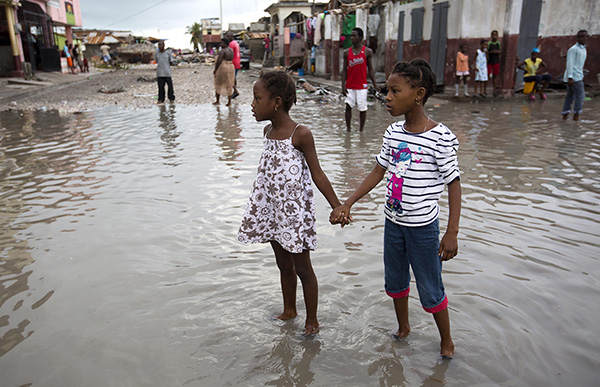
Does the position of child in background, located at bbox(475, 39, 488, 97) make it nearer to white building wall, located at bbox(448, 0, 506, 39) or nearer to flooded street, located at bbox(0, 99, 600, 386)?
white building wall, located at bbox(448, 0, 506, 39)

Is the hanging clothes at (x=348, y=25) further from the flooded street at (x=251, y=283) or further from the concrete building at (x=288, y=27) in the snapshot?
the flooded street at (x=251, y=283)

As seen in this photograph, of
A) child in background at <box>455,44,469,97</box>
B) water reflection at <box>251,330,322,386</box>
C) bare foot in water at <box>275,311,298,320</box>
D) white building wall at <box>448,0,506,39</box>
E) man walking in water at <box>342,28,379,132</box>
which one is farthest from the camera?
white building wall at <box>448,0,506,39</box>

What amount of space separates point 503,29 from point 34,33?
2487cm

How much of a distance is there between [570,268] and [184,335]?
9.64ft

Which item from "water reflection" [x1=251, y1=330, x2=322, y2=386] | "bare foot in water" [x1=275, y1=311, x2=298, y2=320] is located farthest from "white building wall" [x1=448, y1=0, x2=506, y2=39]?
"water reflection" [x1=251, y1=330, x2=322, y2=386]

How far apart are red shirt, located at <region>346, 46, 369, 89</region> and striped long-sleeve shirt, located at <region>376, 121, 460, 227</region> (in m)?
6.46

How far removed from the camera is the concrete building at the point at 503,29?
15.1 metres

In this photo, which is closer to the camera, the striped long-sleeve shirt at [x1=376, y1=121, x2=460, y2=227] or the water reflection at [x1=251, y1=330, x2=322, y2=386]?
the striped long-sleeve shirt at [x1=376, y1=121, x2=460, y2=227]

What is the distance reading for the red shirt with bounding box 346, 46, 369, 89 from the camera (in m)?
8.73

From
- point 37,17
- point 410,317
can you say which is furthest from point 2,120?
point 37,17

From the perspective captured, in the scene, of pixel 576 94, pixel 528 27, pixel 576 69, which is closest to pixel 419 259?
pixel 576 69

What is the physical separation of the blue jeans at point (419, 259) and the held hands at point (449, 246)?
5cm

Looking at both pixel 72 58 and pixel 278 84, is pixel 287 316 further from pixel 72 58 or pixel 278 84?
pixel 72 58

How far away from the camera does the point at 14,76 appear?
2338 centimetres
